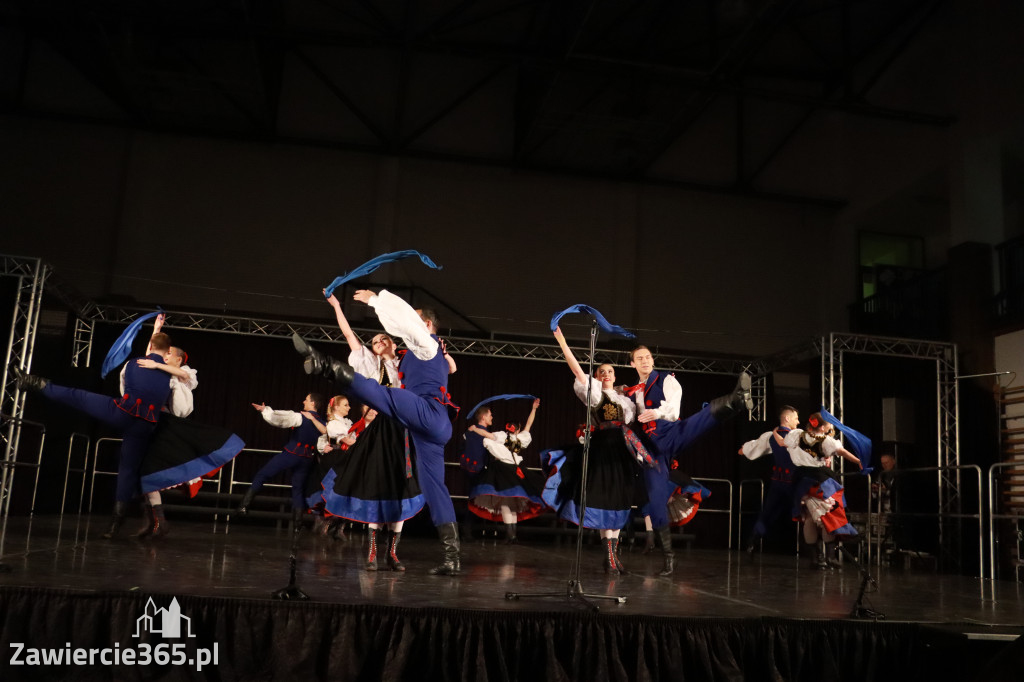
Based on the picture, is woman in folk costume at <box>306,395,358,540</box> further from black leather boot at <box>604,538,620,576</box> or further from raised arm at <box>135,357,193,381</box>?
black leather boot at <box>604,538,620,576</box>

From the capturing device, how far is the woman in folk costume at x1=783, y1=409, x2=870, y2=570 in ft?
22.9

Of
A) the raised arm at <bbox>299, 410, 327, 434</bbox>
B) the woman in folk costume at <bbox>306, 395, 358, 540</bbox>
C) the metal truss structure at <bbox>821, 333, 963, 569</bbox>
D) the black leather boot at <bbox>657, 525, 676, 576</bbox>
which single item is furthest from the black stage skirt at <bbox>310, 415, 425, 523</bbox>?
the metal truss structure at <bbox>821, 333, 963, 569</bbox>

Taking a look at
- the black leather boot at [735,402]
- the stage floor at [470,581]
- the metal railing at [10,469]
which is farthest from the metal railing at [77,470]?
the black leather boot at [735,402]

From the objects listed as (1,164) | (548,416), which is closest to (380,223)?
(548,416)

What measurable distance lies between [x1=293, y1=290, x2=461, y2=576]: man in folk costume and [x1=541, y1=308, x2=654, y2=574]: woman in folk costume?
32.5 inches

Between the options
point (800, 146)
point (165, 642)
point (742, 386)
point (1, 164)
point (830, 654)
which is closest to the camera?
point (165, 642)

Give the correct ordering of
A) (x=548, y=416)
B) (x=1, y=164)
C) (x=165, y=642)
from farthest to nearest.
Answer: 1. (x=548, y=416)
2. (x=1, y=164)
3. (x=165, y=642)

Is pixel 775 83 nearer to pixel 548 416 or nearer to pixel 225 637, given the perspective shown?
pixel 548 416

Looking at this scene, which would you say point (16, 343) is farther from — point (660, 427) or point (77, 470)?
point (660, 427)

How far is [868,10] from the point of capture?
11.6 m

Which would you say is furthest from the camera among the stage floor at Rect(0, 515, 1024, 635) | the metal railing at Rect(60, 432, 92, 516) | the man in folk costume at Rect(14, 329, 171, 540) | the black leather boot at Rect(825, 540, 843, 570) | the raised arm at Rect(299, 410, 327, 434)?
the metal railing at Rect(60, 432, 92, 516)

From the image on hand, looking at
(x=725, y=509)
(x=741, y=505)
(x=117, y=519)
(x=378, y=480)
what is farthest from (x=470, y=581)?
(x=725, y=509)

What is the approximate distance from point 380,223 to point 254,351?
2497 millimetres

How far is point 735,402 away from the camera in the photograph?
414 centimetres
